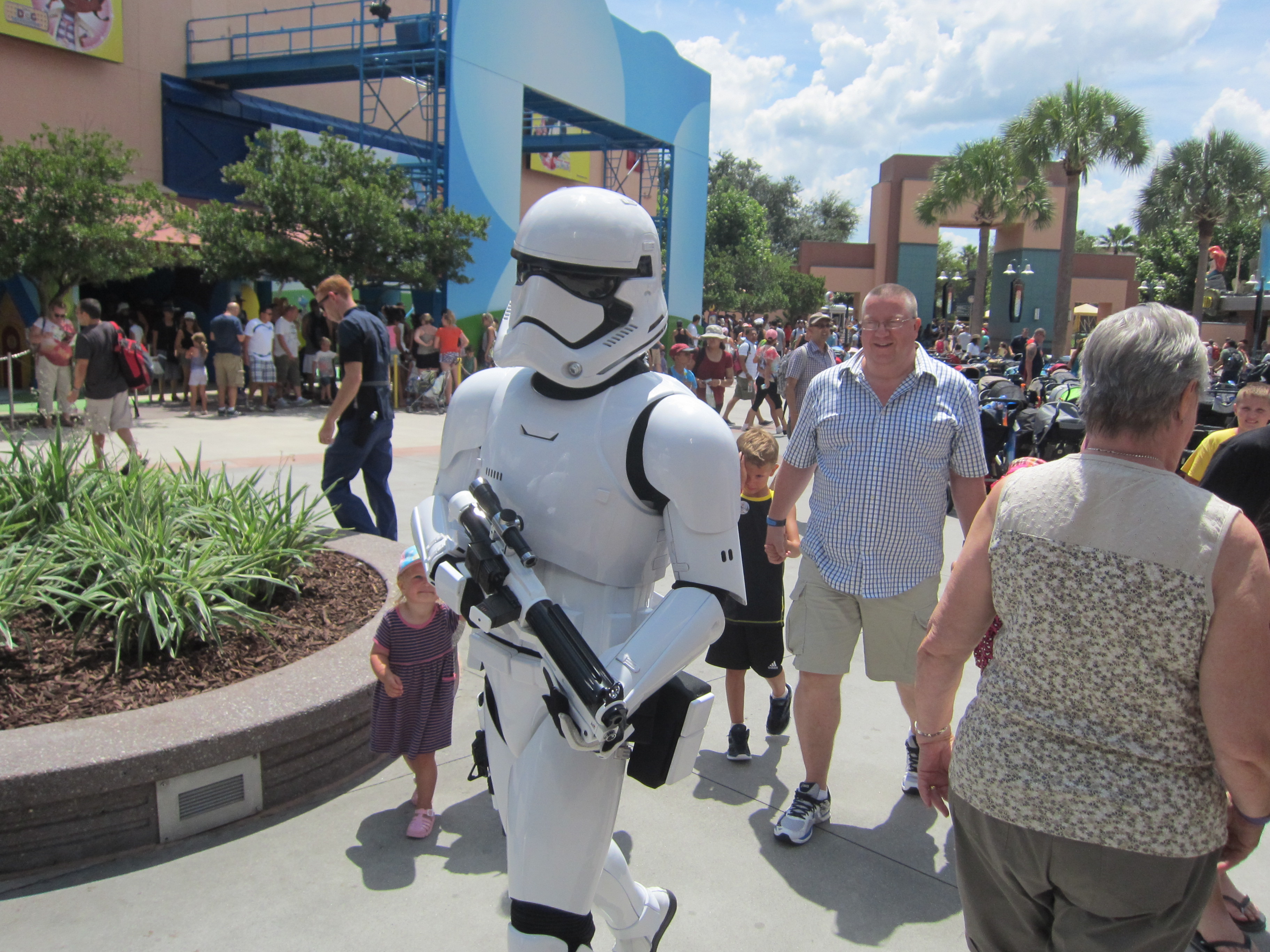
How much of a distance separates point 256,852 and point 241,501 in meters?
1.98

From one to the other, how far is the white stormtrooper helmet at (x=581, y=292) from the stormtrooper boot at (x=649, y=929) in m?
1.35

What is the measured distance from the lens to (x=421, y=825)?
3037 mm

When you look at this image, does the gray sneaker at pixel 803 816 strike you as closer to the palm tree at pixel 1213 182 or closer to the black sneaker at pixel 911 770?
the black sneaker at pixel 911 770

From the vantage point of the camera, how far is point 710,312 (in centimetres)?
2809

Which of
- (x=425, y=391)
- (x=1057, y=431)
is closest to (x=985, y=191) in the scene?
(x=425, y=391)

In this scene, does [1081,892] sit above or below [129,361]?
below

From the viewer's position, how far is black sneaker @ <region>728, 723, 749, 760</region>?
11.8 feet

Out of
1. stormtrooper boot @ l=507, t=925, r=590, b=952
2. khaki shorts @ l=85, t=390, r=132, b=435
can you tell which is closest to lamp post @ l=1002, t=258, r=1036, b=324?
khaki shorts @ l=85, t=390, r=132, b=435

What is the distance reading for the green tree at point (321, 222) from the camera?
13.1 m

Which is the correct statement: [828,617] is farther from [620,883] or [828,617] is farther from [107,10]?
[107,10]

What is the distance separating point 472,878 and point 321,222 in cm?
1212

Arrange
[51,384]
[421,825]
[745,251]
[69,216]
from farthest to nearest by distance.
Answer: [745,251]
[69,216]
[51,384]
[421,825]

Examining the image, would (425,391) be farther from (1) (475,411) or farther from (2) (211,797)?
(1) (475,411)

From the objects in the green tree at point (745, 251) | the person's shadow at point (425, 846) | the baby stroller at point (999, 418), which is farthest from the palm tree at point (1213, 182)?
the person's shadow at point (425, 846)
